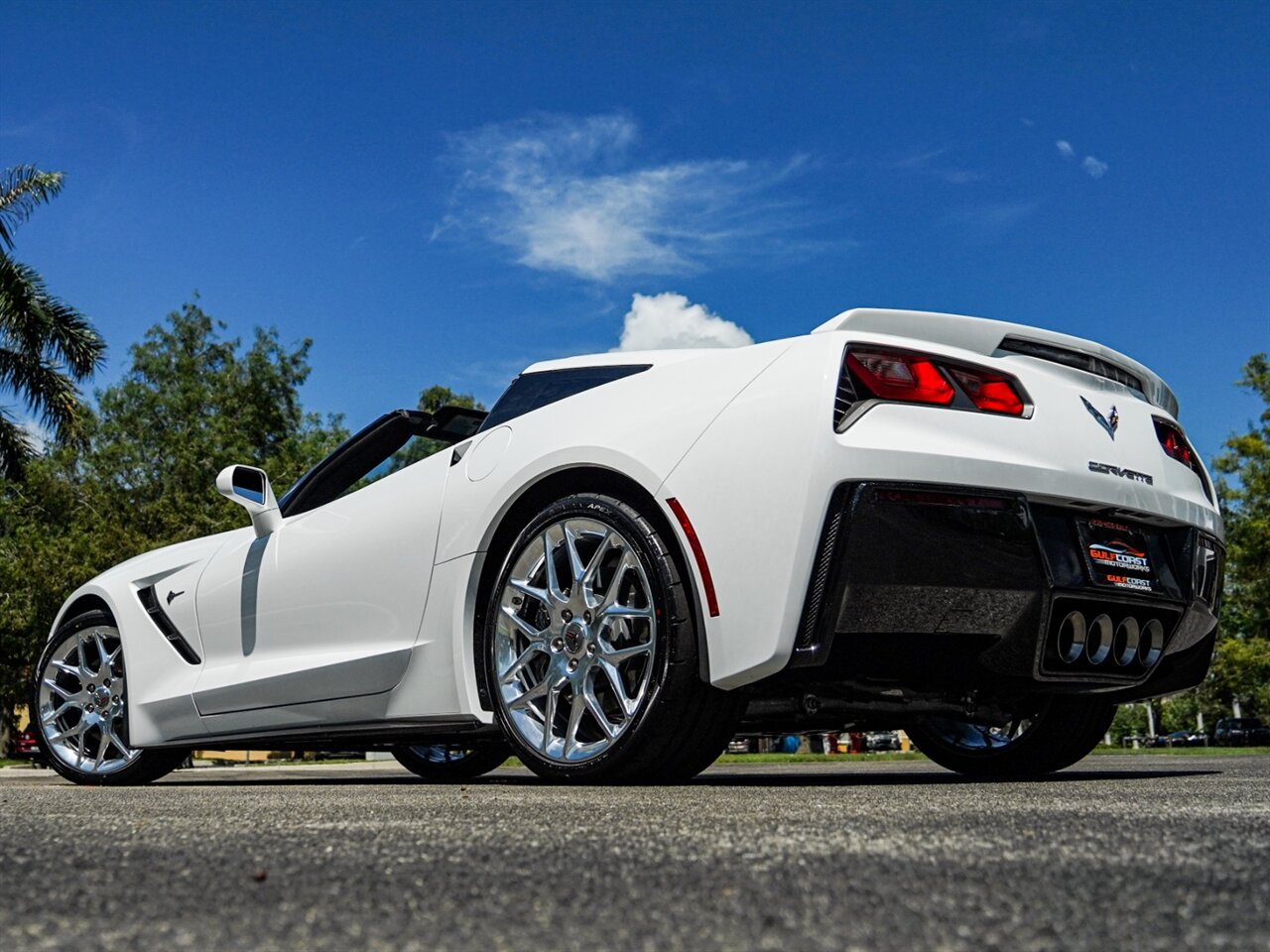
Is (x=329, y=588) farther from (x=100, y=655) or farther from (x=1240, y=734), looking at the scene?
(x=1240, y=734)

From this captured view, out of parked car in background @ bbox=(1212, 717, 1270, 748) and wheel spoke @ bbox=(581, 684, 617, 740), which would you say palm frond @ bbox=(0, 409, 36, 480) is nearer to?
wheel spoke @ bbox=(581, 684, 617, 740)

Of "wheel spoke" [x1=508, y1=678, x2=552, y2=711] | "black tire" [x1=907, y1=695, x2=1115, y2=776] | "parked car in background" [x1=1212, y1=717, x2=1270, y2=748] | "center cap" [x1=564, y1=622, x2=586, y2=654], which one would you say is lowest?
"parked car in background" [x1=1212, y1=717, x2=1270, y2=748]

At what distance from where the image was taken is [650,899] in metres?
1.54

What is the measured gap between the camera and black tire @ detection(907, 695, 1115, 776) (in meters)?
4.84

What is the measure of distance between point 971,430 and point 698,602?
91 cm

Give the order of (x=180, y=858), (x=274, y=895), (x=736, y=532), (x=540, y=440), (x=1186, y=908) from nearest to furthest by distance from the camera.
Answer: (x=1186, y=908)
(x=274, y=895)
(x=180, y=858)
(x=736, y=532)
(x=540, y=440)

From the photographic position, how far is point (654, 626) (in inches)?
Answer: 143

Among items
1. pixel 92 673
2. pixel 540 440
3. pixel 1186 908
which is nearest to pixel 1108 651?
pixel 540 440

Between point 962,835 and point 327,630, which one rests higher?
point 327,630

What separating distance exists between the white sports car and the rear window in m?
0.01

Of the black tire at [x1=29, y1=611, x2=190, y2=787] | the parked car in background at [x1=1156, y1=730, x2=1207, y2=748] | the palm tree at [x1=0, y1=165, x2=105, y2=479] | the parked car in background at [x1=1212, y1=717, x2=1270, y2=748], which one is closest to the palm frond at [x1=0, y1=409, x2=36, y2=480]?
the palm tree at [x1=0, y1=165, x2=105, y2=479]

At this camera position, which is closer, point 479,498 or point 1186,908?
point 1186,908

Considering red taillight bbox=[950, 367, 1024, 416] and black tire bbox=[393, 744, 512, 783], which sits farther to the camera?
black tire bbox=[393, 744, 512, 783]

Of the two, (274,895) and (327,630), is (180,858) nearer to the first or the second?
(274,895)
